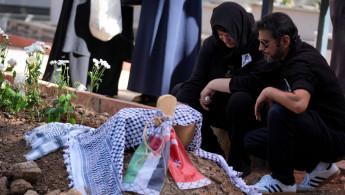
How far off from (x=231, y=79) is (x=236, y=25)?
1.11 ft

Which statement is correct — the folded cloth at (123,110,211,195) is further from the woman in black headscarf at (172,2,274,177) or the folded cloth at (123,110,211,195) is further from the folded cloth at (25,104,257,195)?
the woman in black headscarf at (172,2,274,177)

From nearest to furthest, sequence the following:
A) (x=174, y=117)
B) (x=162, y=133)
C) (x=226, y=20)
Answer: (x=162, y=133), (x=174, y=117), (x=226, y=20)

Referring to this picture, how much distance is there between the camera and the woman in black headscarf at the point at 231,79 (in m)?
3.60

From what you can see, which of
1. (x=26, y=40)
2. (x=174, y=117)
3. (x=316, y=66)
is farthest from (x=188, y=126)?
(x=26, y=40)

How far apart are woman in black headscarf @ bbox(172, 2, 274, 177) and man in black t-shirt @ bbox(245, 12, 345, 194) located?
8.2 inches

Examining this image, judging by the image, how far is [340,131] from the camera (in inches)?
132

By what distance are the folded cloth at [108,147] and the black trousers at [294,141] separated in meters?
0.25

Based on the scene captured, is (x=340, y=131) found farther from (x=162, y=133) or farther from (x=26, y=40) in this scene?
(x=26, y=40)

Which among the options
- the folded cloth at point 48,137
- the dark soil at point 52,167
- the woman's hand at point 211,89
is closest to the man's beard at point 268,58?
the woman's hand at point 211,89

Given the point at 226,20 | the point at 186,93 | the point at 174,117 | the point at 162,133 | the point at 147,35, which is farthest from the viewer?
the point at 147,35

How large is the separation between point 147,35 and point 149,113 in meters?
2.27

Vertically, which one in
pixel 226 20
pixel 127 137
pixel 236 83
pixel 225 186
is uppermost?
pixel 226 20

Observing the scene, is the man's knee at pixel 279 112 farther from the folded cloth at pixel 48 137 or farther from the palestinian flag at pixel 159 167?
the folded cloth at pixel 48 137

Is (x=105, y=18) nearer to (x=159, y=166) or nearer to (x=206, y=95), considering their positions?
(x=206, y=95)
